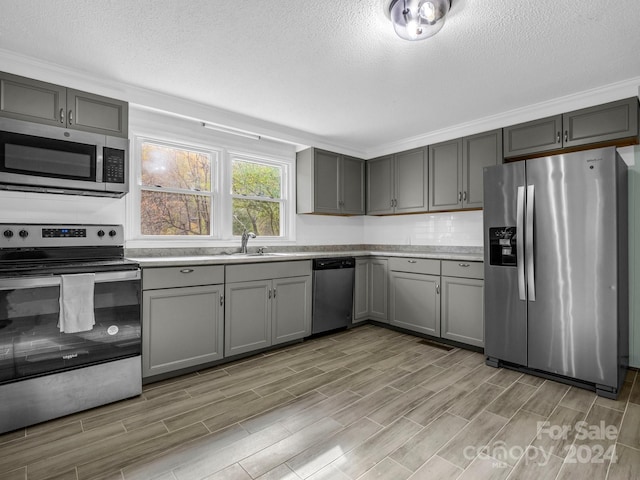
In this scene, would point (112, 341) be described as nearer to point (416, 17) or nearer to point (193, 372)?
point (193, 372)

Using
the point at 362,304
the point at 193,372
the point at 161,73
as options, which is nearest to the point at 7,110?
the point at 161,73

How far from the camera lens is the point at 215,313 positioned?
294cm

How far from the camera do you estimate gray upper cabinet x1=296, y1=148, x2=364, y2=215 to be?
420 centimetres

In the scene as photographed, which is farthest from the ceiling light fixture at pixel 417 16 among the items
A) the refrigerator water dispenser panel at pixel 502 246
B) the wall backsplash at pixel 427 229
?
the wall backsplash at pixel 427 229

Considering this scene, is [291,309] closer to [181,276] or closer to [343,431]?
[181,276]

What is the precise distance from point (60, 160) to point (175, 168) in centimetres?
109

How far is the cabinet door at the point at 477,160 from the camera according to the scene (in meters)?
3.45

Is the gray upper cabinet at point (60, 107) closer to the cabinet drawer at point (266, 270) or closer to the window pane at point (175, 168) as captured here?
the window pane at point (175, 168)

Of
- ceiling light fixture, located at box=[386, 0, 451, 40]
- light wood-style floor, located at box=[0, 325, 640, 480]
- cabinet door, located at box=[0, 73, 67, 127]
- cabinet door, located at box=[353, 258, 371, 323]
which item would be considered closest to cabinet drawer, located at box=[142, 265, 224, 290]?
light wood-style floor, located at box=[0, 325, 640, 480]

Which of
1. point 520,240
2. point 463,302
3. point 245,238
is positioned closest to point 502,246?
point 520,240

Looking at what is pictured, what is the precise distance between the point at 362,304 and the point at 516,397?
2102mm

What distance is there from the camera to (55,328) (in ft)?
6.94

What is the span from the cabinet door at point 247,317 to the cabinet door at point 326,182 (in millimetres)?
1408

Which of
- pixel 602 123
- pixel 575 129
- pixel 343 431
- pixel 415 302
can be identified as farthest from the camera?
pixel 415 302
